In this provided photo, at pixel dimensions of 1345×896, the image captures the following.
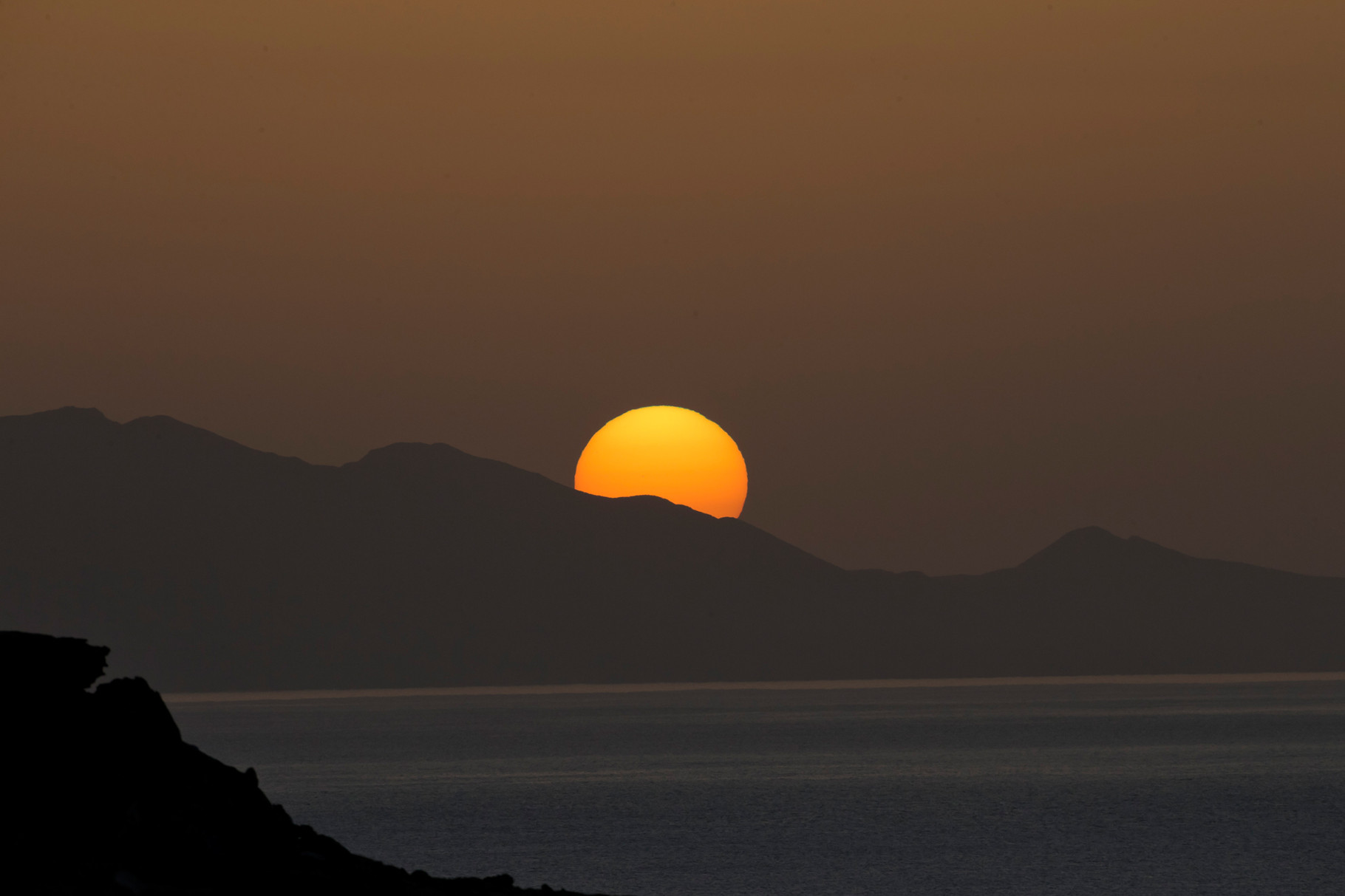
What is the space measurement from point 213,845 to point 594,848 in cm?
4267

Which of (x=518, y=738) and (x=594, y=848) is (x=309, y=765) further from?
(x=594, y=848)

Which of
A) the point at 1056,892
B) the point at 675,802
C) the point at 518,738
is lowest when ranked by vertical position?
the point at 1056,892

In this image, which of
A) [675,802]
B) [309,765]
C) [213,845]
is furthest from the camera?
[309,765]

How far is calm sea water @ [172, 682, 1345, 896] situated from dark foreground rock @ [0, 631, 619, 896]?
28125mm

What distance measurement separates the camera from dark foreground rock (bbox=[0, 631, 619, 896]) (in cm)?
2811

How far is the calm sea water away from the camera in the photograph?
6316cm

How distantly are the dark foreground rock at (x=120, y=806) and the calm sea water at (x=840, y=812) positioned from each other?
1107 inches

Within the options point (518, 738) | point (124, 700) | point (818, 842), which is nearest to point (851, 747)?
point (518, 738)

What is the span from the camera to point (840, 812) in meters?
86.9

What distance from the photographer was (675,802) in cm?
9331

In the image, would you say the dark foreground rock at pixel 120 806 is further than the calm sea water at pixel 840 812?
No

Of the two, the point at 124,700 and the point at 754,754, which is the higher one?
the point at 754,754

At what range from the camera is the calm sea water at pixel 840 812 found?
63.2 metres

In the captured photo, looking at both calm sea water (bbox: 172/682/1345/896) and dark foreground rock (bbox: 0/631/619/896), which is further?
calm sea water (bbox: 172/682/1345/896)
